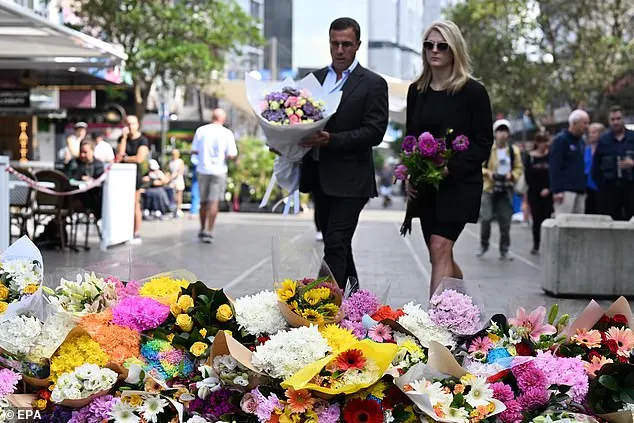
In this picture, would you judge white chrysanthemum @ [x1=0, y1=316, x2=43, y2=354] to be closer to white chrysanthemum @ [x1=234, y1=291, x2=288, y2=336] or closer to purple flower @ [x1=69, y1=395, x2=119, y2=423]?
purple flower @ [x1=69, y1=395, x2=119, y2=423]

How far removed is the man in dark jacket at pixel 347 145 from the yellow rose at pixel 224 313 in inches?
94.4

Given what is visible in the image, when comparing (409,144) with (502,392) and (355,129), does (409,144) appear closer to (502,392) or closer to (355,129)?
(355,129)

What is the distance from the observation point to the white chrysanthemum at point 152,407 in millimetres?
3529

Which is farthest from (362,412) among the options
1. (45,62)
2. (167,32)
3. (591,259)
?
(167,32)

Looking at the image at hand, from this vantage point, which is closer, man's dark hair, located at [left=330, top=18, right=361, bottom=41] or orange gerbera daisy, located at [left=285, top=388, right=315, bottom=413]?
orange gerbera daisy, located at [left=285, top=388, right=315, bottom=413]

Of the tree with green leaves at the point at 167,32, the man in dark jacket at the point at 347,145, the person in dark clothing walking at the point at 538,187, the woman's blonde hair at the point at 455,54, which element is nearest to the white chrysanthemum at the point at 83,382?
the man in dark jacket at the point at 347,145

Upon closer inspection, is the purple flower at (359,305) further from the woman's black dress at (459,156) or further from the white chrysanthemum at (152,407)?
the woman's black dress at (459,156)

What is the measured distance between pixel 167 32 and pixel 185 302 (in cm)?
2790

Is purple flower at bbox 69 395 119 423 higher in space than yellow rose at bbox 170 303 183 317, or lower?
lower

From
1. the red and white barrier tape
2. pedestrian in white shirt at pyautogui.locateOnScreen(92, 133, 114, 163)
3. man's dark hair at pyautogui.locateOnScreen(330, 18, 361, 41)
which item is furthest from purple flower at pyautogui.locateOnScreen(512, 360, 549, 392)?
pedestrian in white shirt at pyautogui.locateOnScreen(92, 133, 114, 163)

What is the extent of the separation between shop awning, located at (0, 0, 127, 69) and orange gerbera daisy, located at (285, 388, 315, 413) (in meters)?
7.10

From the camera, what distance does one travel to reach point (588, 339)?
396 centimetres

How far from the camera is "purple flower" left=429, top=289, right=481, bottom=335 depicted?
3.95 m

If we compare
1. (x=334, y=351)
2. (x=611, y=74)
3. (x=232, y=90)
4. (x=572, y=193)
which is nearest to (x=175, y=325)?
(x=334, y=351)
